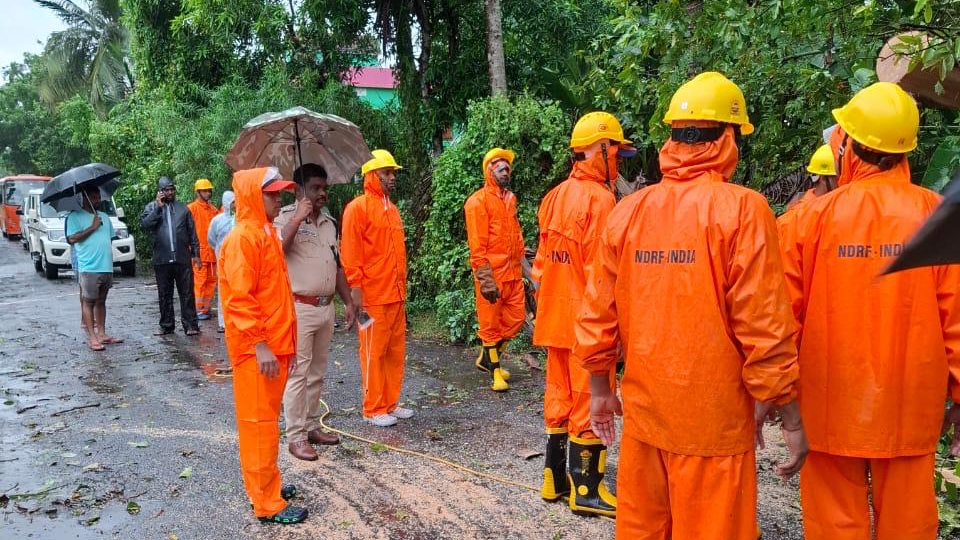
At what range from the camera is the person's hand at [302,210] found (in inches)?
195

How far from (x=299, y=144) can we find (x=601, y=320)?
145 inches

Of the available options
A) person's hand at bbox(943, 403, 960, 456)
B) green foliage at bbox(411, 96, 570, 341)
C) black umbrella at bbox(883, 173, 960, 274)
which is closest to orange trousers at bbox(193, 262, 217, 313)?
green foliage at bbox(411, 96, 570, 341)

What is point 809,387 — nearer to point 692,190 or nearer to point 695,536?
point 695,536

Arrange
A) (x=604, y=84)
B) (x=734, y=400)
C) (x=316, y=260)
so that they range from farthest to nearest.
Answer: (x=604, y=84), (x=316, y=260), (x=734, y=400)

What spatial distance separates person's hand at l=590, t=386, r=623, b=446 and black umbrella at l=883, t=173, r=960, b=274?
6.56ft

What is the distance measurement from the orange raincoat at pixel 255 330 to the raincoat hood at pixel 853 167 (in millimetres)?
2988

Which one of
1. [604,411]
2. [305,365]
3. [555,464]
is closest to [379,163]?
[305,365]

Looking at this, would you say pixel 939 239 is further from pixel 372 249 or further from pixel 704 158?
pixel 372 249

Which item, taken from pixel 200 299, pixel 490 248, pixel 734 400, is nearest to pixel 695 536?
pixel 734 400

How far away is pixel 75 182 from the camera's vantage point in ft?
28.3

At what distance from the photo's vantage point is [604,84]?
261 inches

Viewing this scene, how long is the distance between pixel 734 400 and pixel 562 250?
81.1 inches

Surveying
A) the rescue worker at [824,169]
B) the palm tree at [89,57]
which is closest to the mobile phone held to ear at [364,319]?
the rescue worker at [824,169]

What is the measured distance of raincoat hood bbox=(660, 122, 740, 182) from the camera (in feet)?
8.60
